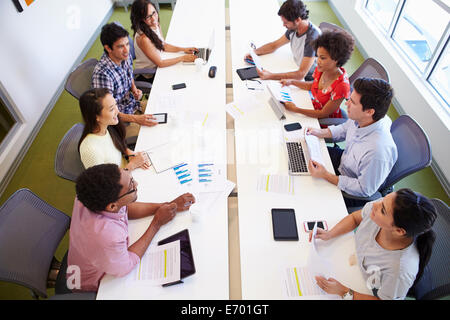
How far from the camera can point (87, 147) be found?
71.9 inches

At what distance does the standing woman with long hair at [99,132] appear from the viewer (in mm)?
1831

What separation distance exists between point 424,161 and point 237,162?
1.16 metres

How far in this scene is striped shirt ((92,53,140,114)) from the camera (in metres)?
2.32

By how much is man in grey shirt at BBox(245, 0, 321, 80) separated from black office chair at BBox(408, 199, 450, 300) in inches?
67.6

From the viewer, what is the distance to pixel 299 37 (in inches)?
112

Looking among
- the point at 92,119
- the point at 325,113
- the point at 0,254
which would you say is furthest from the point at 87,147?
the point at 325,113

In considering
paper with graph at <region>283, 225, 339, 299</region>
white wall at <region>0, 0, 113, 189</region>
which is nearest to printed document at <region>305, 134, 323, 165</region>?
paper with graph at <region>283, 225, 339, 299</region>

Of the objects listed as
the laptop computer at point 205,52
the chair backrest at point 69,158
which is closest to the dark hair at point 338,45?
the laptop computer at point 205,52

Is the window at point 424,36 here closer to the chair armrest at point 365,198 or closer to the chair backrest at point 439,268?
the chair armrest at point 365,198

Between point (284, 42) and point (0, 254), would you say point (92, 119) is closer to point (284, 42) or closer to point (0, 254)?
point (0, 254)

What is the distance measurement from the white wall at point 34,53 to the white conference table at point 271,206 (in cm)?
238

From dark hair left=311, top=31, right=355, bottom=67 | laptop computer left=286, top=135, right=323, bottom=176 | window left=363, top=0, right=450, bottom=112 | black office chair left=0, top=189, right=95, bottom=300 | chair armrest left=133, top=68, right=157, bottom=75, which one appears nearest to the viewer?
black office chair left=0, top=189, right=95, bottom=300

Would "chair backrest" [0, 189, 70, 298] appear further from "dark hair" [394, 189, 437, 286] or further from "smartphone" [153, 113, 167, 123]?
"dark hair" [394, 189, 437, 286]

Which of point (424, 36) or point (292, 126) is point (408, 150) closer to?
point (292, 126)
